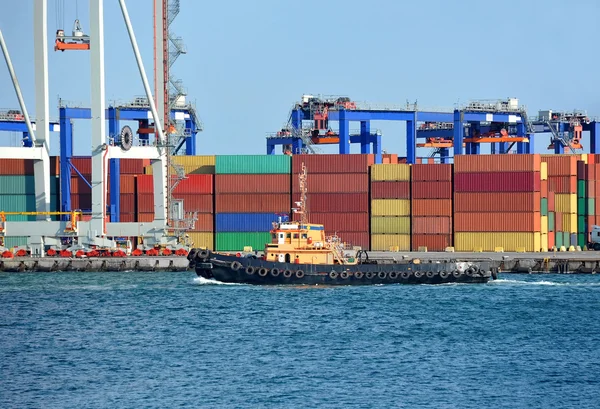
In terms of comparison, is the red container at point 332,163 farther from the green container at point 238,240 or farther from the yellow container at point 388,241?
the green container at point 238,240

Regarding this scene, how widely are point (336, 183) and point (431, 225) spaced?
23.6 feet

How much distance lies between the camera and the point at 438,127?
114 m

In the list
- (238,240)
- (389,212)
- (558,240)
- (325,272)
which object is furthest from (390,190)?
(325,272)

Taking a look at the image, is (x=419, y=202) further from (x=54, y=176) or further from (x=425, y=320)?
(x=425, y=320)

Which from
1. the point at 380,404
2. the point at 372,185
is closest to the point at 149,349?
the point at 380,404

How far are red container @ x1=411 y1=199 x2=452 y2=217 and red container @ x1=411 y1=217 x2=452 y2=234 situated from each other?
352 mm

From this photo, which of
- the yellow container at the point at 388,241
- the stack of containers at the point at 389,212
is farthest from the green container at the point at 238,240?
the stack of containers at the point at 389,212

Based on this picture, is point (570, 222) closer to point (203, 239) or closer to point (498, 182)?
point (498, 182)

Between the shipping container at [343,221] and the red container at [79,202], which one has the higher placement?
the red container at [79,202]

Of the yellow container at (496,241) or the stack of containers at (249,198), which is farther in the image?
the stack of containers at (249,198)

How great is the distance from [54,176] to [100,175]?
1402cm

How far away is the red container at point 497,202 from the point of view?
88.9m

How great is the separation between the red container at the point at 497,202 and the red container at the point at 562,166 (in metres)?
5.98

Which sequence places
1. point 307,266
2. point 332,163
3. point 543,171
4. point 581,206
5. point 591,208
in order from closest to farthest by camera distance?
point 307,266 < point 332,163 < point 543,171 < point 591,208 < point 581,206
